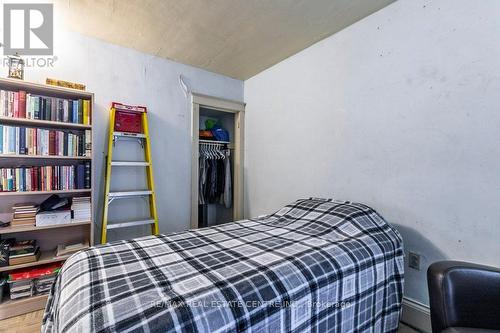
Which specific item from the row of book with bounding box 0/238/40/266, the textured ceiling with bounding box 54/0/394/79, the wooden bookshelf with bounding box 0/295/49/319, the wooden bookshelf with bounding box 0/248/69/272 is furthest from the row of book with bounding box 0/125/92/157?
the wooden bookshelf with bounding box 0/295/49/319

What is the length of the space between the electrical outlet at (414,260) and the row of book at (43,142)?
2.46 m

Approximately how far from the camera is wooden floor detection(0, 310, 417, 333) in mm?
1381

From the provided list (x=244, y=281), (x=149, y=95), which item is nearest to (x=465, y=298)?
(x=244, y=281)

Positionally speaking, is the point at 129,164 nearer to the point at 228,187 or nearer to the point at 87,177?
the point at 87,177

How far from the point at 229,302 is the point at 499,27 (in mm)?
1853

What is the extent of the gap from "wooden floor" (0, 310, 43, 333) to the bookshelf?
4 cm

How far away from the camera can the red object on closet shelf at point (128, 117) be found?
2008 millimetres

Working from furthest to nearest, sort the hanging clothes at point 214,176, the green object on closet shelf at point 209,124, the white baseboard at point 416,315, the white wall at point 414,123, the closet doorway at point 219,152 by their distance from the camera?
the green object on closet shelf at point 209,124
the hanging clothes at point 214,176
the closet doorway at point 219,152
the white baseboard at point 416,315
the white wall at point 414,123

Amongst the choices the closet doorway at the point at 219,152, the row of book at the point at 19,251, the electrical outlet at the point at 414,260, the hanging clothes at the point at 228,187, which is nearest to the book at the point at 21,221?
the row of book at the point at 19,251

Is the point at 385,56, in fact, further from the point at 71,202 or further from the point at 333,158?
the point at 71,202

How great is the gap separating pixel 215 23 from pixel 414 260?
2.22 metres

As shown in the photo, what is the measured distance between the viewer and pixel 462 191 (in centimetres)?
126

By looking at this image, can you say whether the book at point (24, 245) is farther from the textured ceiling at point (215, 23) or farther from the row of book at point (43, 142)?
the textured ceiling at point (215, 23)

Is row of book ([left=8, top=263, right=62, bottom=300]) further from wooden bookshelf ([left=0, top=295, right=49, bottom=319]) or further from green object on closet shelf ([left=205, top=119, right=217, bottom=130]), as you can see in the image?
green object on closet shelf ([left=205, top=119, right=217, bottom=130])
